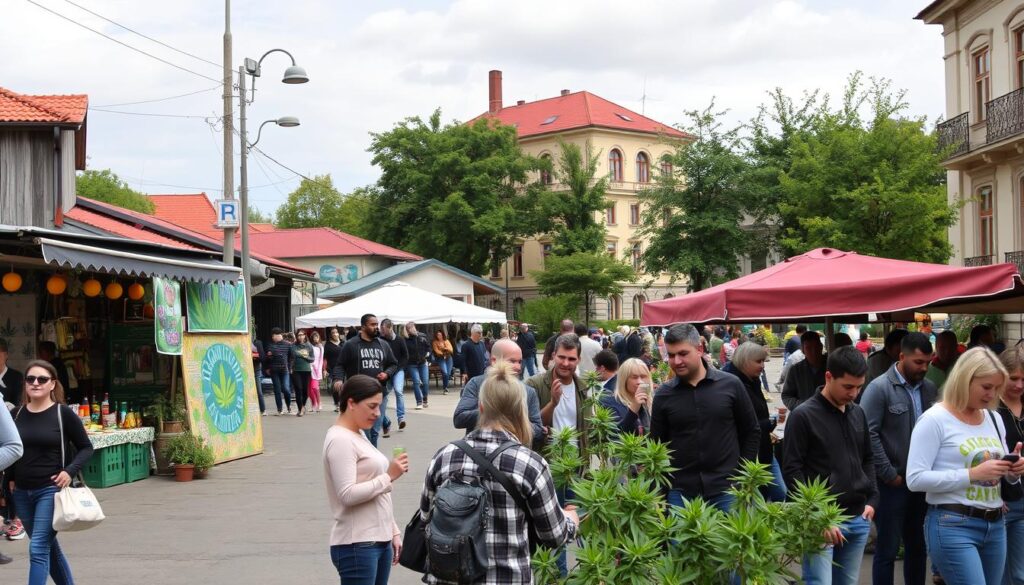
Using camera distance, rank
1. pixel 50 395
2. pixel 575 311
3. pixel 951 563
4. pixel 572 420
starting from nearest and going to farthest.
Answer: pixel 951 563
pixel 50 395
pixel 572 420
pixel 575 311

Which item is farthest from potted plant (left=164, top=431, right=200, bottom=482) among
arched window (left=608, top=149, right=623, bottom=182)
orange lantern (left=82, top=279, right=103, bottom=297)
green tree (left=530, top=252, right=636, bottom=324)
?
arched window (left=608, top=149, right=623, bottom=182)

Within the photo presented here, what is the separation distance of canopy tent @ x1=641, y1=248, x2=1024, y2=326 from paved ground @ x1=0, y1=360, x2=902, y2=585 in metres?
2.02

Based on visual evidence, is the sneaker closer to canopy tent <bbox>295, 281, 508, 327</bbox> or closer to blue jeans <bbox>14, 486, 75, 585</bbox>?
blue jeans <bbox>14, 486, 75, 585</bbox>

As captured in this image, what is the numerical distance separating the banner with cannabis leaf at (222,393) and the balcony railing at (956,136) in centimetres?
2223

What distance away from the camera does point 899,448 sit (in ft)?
20.5

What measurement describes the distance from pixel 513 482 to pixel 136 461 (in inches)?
378

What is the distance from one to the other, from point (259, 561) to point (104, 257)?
365 centimetres

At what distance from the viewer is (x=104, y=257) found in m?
10.0

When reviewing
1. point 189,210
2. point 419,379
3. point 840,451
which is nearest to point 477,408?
point 840,451

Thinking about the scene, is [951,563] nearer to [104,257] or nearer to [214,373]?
[104,257]

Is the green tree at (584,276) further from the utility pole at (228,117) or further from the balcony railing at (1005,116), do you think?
the utility pole at (228,117)

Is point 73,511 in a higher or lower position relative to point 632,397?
lower

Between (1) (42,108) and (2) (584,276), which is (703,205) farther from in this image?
(1) (42,108)

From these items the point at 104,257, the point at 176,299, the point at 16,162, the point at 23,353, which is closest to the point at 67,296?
the point at 23,353
